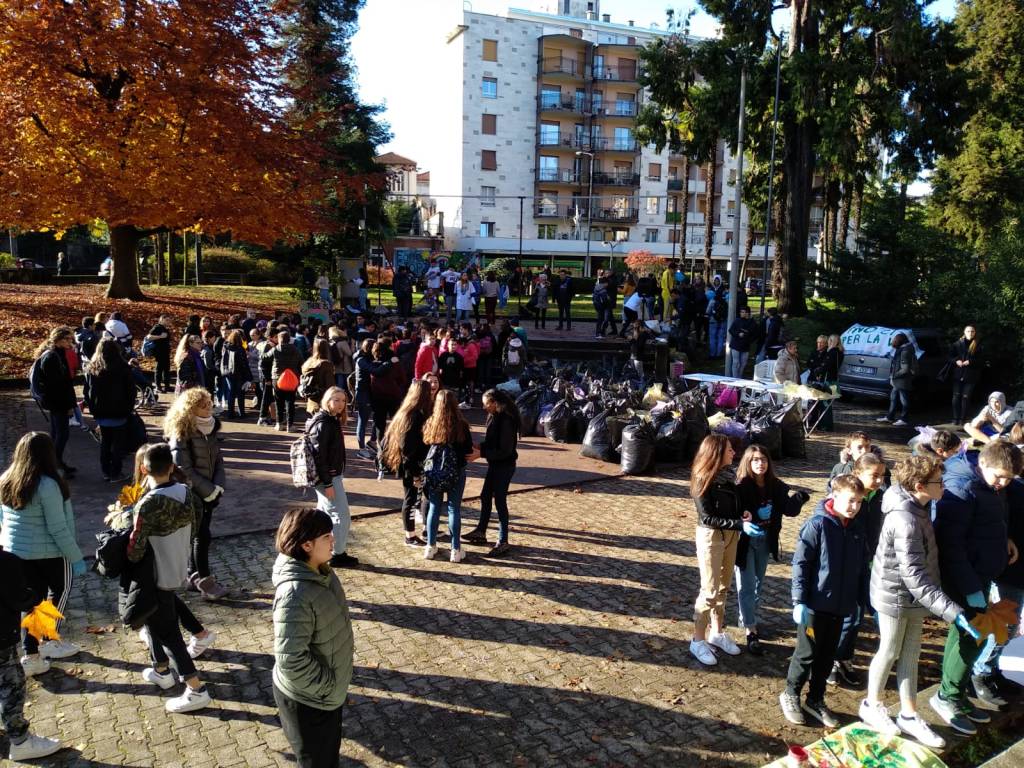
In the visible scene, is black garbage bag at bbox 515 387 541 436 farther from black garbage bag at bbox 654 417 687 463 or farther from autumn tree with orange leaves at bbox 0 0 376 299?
autumn tree with orange leaves at bbox 0 0 376 299

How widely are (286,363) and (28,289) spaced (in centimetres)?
1796

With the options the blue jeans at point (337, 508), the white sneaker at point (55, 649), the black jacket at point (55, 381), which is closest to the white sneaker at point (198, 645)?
the white sneaker at point (55, 649)

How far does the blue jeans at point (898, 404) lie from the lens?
1442 centimetres

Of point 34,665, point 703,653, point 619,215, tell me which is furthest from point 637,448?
point 619,215

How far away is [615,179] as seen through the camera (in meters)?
57.7

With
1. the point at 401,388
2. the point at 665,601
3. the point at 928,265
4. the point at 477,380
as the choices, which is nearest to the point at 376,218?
the point at 477,380

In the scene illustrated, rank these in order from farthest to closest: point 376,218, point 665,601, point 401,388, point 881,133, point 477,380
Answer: point 376,218
point 881,133
point 477,380
point 401,388
point 665,601

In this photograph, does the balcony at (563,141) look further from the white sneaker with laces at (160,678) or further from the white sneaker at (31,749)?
the white sneaker at (31,749)

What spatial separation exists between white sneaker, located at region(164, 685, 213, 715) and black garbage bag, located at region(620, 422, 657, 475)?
23.4ft

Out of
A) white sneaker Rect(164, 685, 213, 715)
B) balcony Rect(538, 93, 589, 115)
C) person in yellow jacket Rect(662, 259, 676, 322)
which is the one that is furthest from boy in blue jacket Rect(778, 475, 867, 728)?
balcony Rect(538, 93, 589, 115)

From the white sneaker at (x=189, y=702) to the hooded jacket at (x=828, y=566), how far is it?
382 cm

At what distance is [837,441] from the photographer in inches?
526

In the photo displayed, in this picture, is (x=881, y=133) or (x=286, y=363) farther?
(x=881, y=133)

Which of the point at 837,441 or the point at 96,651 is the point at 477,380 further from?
the point at 96,651
